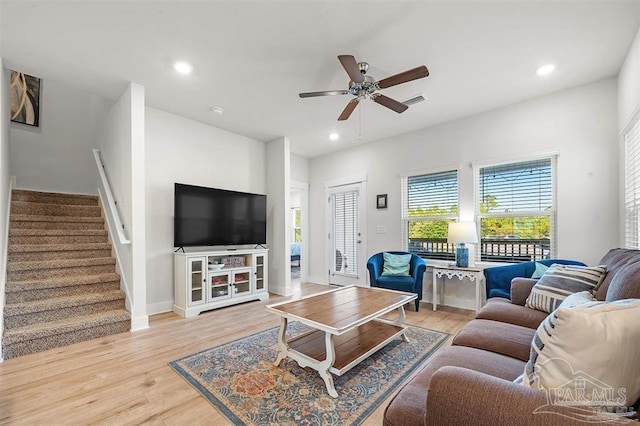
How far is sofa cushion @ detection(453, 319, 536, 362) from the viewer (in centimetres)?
154

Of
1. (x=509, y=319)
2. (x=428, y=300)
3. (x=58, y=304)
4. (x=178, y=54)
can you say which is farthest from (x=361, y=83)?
(x=58, y=304)

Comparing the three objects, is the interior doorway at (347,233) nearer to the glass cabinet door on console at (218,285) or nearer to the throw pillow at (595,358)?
the glass cabinet door on console at (218,285)

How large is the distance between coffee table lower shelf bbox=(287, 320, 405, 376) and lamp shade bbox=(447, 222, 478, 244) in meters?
1.58

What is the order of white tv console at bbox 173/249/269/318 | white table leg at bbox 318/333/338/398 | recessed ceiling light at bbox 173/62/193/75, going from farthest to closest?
white tv console at bbox 173/249/269/318 < recessed ceiling light at bbox 173/62/193/75 < white table leg at bbox 318/333/338/398

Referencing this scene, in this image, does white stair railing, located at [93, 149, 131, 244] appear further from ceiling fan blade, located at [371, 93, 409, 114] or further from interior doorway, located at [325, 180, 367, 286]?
interior doorway, located at [325, 180, 367, 286]

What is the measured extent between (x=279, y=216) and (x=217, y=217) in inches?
43.5

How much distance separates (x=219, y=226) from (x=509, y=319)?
143 inches

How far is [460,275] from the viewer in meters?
3.75

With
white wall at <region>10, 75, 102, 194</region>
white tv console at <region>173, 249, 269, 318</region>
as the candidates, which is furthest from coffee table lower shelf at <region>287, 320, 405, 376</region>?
white wall at <region>10, 75, 102, 194</region>

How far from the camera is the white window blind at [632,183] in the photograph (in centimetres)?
248

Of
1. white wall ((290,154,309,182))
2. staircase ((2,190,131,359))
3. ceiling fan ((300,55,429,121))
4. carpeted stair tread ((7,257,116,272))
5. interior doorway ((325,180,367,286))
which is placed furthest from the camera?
white wall ((290,154,309,182))

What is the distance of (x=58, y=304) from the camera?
292cm

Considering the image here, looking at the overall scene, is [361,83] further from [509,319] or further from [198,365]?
[198,365]

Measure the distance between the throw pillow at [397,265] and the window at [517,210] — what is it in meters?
1.01
